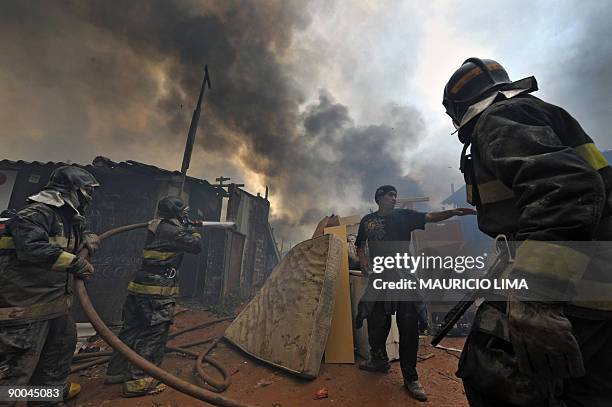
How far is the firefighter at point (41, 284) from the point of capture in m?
2.36

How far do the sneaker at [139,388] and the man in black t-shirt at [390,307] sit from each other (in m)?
2.58

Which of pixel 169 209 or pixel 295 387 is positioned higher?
pixel 169 209

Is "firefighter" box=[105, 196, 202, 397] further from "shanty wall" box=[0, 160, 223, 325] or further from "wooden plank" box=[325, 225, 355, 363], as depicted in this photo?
"shanty wall" box=[0, 160, 223, 325]

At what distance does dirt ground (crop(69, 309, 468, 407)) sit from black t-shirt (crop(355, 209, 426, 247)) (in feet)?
5.68

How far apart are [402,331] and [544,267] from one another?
8.56 feet

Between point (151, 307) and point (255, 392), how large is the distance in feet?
5.54

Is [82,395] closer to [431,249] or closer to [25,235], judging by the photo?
[25,235]

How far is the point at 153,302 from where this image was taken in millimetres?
3355

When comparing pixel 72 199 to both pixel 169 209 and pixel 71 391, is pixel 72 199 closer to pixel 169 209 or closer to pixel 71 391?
pixel 169 209

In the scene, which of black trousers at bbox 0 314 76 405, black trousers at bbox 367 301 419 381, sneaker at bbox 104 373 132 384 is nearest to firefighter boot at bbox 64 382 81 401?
black trousers at bbox 0 314 76 405

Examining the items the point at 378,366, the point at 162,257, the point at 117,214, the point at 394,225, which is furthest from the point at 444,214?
the point at 117,214

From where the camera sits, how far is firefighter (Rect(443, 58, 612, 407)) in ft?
2.59

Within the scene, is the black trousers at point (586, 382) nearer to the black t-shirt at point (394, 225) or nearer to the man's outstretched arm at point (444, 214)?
the man's outstretched arm at point (444, 214)

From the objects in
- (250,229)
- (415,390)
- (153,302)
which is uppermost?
(250,229)
